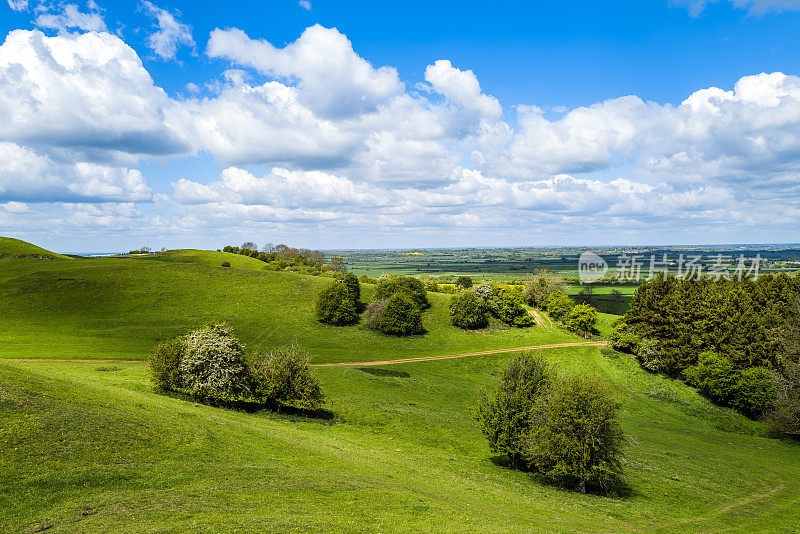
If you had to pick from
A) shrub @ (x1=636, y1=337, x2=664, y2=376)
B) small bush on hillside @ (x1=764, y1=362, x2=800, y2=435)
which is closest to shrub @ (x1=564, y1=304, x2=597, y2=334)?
shrub @ (x1=636, y1=337, x2=664, y2=376)

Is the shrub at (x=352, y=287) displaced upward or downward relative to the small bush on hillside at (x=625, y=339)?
upward

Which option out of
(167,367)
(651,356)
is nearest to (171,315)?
(167,367)

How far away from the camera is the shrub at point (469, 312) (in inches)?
3777

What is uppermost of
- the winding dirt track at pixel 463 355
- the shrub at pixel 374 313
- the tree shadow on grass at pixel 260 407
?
the shrub at pixel 374 313

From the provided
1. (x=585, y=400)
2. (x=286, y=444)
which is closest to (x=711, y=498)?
(x=585, y=400)

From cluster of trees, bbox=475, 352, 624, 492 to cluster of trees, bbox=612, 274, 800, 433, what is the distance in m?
42.2

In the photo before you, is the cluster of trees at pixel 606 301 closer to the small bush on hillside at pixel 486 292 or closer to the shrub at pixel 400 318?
the small bush on hillside at pixel 486 292

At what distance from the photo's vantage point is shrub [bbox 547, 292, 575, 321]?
10769cm

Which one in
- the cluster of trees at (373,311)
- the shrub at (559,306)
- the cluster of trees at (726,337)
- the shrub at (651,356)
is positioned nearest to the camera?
the cluster of trees at (726,337)

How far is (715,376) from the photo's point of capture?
213 ft

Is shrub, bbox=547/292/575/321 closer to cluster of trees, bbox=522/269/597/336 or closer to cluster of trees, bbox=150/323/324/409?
cluster of trees, bbox=522/269/597/336

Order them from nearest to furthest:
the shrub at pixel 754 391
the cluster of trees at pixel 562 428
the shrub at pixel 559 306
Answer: the cluster of trees at pixel 562 428
the shrub at pixel 754 391
the shrub at pixel 559 306

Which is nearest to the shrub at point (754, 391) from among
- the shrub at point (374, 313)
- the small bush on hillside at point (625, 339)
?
the small bush on hillside at point (625, 339)

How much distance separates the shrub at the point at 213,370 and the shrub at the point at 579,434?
2985 centimetres
